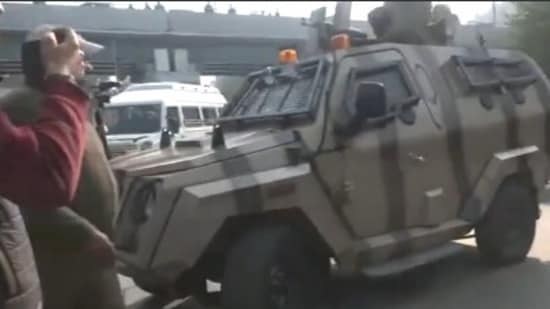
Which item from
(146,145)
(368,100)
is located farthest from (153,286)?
(146,145)

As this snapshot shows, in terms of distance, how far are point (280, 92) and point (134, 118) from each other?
815 cm

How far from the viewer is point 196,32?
19.8 meters

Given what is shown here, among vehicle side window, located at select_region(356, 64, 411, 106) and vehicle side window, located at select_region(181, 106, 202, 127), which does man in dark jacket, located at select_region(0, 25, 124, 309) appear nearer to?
vehicle side window, located at select_region(356, 64, 411, 106)

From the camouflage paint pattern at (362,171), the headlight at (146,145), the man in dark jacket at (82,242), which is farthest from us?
the headlight at (146,145)

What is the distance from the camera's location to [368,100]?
4.72 m

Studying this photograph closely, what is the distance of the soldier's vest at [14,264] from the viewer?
6.46 ft

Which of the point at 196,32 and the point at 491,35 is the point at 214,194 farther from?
the point at 196,32

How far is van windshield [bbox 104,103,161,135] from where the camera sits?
42.5 feet

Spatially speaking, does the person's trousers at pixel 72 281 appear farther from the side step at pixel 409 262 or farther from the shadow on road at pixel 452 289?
the shadow on road at pixel 452 289

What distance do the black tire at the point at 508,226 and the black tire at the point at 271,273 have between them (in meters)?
1.77

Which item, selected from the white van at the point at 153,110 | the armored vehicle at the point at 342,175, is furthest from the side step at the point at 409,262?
the white van at the point at 153,110

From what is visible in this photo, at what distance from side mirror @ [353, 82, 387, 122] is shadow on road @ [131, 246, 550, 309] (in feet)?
4.32

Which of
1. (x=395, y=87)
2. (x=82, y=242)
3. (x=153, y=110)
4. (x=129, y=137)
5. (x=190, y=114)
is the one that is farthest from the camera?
(x=190, y=114)

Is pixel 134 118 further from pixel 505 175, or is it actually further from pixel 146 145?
pixel 505 175
